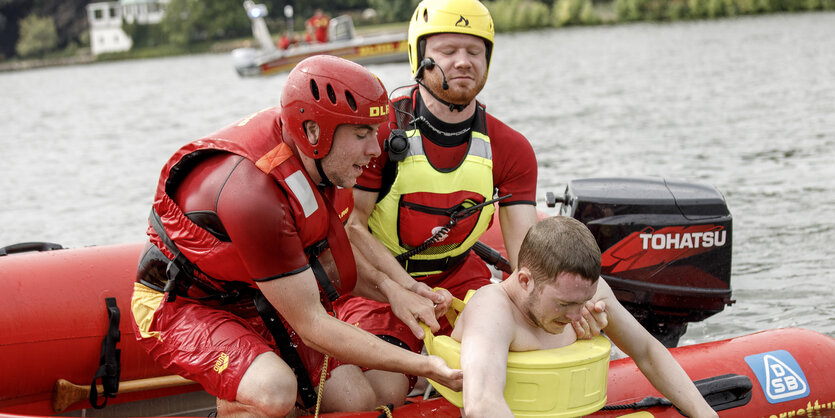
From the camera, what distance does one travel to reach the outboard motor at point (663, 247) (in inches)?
169

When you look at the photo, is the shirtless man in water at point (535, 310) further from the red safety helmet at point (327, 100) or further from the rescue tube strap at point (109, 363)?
the rescue tube strap at point (109, 363)

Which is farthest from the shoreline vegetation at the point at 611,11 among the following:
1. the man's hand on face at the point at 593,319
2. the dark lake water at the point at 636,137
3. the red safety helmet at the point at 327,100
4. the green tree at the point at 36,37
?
the red safety helmet at the point at 327,100

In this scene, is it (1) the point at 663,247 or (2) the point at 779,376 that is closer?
(2) the point at 779,376

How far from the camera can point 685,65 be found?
24.1 metres

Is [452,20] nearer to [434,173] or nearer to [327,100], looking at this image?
[434,173]

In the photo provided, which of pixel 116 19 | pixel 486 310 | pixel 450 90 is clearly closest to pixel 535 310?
pixel 486 310

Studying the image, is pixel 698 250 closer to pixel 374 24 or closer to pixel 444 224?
pixel 444 224

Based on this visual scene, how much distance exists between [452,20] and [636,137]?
1067cm

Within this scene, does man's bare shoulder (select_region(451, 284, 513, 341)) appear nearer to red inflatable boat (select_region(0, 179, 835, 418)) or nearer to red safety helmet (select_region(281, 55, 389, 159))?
red inflatable boat (select_region(0, 179, 835, 418))

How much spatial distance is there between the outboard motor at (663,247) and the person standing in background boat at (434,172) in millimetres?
596

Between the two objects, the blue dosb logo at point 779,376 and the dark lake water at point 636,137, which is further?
the dark lake water at point 636,137

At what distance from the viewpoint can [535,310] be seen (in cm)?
293

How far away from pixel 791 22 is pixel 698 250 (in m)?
35.8

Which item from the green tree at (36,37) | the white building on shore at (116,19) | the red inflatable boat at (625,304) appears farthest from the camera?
the white building on shore at (116,19)
